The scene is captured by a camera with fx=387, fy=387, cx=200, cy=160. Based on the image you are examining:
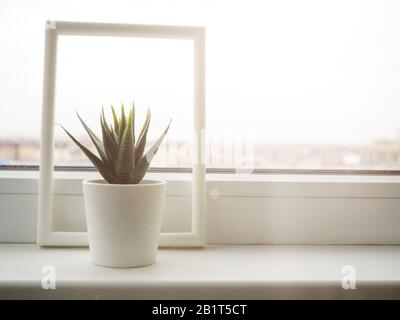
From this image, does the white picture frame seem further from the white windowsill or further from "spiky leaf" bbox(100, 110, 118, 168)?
"spiky leaf" bbox(100, 110, 118, 168)

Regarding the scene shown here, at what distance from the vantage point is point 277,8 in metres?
0.79

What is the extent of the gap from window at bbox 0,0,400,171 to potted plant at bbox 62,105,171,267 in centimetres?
18

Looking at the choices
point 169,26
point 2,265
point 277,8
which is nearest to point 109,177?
point 2,265

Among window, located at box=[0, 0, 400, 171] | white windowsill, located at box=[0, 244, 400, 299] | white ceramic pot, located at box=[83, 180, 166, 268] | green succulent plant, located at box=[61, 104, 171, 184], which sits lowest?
white windowsill, located at box=[0, 244, 400, 299]

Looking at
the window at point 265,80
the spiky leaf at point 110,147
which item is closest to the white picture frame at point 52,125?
the window at point 265,80

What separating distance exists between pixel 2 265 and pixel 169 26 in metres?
0.49

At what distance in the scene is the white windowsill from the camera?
1.63ft

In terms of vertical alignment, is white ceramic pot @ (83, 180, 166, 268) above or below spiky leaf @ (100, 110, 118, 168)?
below

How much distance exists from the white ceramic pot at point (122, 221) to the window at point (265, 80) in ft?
0.70

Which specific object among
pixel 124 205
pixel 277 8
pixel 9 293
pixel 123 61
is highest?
pixel 277 8

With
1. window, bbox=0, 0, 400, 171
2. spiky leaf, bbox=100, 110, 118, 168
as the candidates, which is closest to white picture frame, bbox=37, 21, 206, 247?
window, bbox=0, 0, 400, 171

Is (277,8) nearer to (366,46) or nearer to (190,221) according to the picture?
(366,46)

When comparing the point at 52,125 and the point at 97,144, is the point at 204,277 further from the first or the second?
the point at 52,125

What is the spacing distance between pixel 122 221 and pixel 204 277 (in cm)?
14
